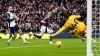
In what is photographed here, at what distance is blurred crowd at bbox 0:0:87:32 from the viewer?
3566 cm

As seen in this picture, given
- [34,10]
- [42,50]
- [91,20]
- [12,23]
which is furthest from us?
[34,10]

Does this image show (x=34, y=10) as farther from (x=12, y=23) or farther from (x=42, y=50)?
(x=42, y=50)

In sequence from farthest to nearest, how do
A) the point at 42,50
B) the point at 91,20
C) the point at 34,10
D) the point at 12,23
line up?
the point at 34,10
the point at 12,23
the point at 42,50
the point at 91,20

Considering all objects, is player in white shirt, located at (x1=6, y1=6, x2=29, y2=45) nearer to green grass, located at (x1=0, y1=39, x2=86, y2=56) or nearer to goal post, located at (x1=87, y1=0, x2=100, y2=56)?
green grass, located at (x1=0, y1=39, x2=86, y2=56)

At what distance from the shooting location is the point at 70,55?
44.2ft

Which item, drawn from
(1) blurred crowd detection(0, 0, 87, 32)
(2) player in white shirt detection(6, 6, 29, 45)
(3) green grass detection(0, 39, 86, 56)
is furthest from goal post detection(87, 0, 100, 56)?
(1) blurred crowd detection(0, 0, 87, 32)

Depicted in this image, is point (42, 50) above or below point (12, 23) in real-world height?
below

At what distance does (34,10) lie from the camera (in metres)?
38.9

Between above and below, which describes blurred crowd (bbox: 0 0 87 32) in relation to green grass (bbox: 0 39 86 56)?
above

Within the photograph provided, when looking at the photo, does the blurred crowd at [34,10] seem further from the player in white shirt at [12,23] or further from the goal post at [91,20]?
the goal post at [91,20]

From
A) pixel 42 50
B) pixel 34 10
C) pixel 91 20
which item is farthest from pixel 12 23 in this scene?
pixel 34 10

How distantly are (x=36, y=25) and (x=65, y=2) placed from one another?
6406 mm

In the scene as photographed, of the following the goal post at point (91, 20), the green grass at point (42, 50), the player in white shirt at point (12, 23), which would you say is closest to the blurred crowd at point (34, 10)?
the player in white shirt at point (12, 23)

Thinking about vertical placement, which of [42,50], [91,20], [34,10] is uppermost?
[34,10]
